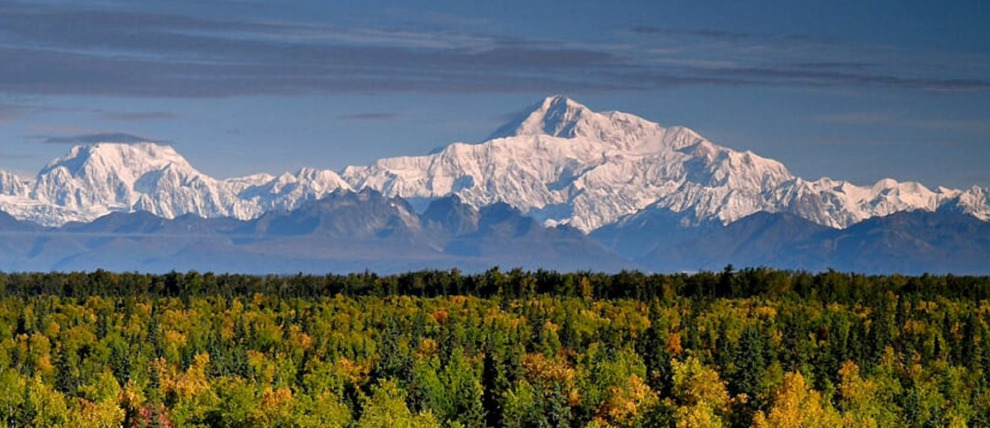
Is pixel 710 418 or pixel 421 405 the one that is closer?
pixel 710 418

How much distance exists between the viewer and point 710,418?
13262cm

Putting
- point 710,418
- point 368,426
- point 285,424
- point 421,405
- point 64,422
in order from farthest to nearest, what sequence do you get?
point 421,405 < point 64,422 < point 285,424 < point 368,426 < point 710,418

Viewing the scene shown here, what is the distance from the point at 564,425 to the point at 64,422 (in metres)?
56.2

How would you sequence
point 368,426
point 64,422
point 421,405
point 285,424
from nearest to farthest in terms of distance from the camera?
point 368,426
point 285,424
point 64,422
point 421,405

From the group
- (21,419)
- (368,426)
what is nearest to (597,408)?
(368,426)

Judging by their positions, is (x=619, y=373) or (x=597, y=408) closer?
(x=597, y=408)

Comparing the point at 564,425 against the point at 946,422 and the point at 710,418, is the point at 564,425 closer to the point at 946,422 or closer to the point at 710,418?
the point at 710,418

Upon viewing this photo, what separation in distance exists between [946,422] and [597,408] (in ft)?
124

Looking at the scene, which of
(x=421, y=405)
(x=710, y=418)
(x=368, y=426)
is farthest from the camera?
(x=421, y=405)

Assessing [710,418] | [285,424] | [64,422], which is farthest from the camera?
[64,422]

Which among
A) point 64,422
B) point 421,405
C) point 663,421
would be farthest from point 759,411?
point 64,422

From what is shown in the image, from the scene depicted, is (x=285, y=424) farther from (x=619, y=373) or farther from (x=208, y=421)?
(x=619, y=373)

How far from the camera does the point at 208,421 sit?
584ft

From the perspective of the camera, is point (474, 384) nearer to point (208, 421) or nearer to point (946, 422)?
point (208, 421)
